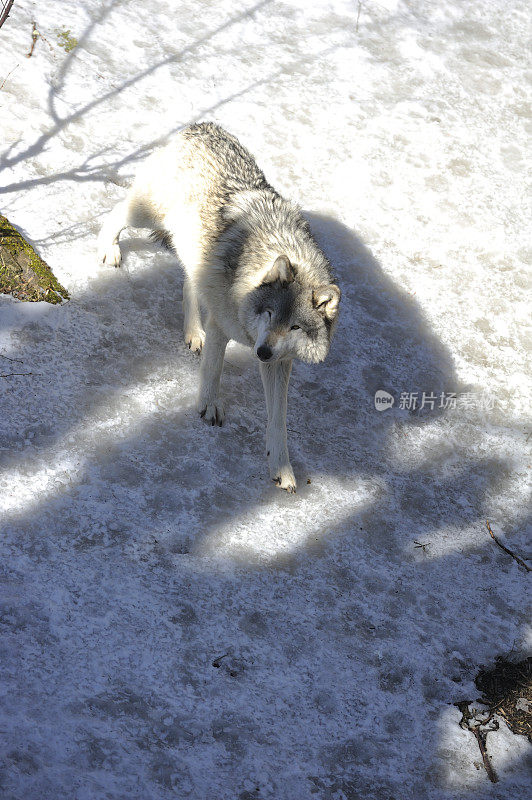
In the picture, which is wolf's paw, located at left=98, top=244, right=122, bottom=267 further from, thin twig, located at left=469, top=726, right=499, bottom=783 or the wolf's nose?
thin twig, located at left=469, top=726, right=499, bottom=783

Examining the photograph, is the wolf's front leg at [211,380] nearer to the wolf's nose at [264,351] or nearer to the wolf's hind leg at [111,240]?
the wolf's nose at [264,351]

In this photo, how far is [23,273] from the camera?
5.83 meters

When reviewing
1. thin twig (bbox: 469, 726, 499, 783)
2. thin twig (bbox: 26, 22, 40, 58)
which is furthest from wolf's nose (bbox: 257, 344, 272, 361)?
thin twig (bbox: 26, 22, 40, 58)

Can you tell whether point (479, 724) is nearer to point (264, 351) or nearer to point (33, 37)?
point (264, 351)

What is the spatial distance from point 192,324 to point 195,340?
0.15m

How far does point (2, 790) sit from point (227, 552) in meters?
1.98

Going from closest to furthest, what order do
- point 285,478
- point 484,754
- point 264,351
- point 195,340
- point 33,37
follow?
point 484,754, point 264,351, point 285,478, point 195,340, point 33,37

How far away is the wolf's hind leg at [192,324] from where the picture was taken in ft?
19.8

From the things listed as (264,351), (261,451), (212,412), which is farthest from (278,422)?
(264,351)

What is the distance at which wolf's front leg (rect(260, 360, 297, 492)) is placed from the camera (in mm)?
5195

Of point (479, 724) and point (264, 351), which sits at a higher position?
point (264, 351)

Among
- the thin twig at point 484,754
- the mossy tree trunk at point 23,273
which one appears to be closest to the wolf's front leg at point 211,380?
the mossy tree trunk at point 23,273

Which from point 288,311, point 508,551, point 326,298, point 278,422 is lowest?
point 508,551

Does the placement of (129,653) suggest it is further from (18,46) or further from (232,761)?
(18,46)
